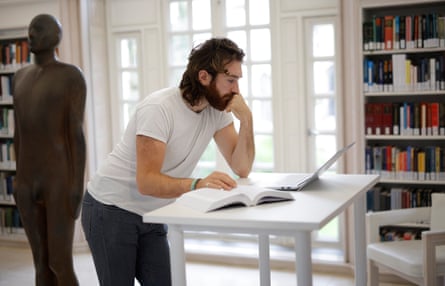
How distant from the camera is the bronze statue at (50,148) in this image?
2.14 metres

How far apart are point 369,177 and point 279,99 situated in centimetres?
230

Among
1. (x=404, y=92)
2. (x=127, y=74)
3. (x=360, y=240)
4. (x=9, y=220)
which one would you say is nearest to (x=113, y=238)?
(x=360, y=240)

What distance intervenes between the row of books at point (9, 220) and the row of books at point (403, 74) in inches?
127

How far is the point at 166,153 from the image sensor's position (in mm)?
2143

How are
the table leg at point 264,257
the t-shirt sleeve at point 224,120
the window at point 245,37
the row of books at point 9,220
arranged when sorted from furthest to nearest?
the row of books at point 9,220 < the window at point 245,37 < the table leg at point 264,257 < the t-shirt sleeve at point 224,120

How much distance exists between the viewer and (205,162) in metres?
5.05

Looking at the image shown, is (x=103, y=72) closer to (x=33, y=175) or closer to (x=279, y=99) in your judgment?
(x=279, y=99)

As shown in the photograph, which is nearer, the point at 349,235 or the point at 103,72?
the point at 349,235

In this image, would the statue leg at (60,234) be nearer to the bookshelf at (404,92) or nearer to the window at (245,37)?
the bookshelf at (404,92)

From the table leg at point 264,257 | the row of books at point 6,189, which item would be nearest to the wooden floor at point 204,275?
the row of books at point 6,189

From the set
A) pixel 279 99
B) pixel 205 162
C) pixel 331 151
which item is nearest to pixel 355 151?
pixel 331 151

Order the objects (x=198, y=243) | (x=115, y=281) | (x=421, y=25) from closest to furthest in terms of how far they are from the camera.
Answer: (x=115, y=281) < (x=421, y=25) < (x=198, y=243)

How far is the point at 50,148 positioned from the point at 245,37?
112 inches

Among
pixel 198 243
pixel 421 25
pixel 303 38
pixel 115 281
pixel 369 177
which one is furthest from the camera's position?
pixel 198 243
